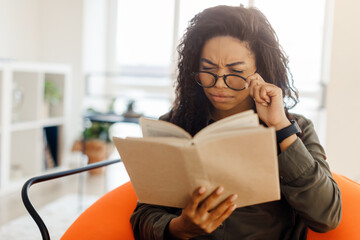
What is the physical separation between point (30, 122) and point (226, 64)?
302cm

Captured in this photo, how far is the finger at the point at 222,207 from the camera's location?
2.90ft

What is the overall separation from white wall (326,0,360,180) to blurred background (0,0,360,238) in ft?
3.52

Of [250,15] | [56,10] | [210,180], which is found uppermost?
[56,10]

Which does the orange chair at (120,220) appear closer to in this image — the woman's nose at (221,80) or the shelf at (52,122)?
the woman's nose at (221,80)

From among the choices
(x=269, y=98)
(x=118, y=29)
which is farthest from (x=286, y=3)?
(x=269, y=98)

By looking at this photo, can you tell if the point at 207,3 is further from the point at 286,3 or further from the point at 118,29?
the point at 118,29

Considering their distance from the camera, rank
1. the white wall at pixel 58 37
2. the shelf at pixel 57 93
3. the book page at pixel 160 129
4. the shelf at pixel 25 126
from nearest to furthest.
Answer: the book page at pixel 160 129
the shelf at pixel 25 126
the shelf at pixel 57 93
the white wall at pixel 58 37

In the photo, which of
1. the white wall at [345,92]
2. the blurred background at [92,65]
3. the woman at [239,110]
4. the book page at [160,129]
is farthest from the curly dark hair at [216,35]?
the blurred background at [92,65]

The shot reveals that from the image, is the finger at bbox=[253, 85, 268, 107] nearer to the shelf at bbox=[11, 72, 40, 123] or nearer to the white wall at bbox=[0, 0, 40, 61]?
the shelf at bbox=[11, 72, 40, 123]

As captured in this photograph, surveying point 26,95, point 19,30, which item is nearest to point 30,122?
point 26,95

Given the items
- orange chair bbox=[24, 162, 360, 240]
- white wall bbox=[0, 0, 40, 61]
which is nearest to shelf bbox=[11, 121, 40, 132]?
white wall bbox=[0, 0, 40, 61]

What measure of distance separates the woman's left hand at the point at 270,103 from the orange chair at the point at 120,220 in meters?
0.38

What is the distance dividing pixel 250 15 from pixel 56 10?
366 cm

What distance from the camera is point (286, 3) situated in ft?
12.8
